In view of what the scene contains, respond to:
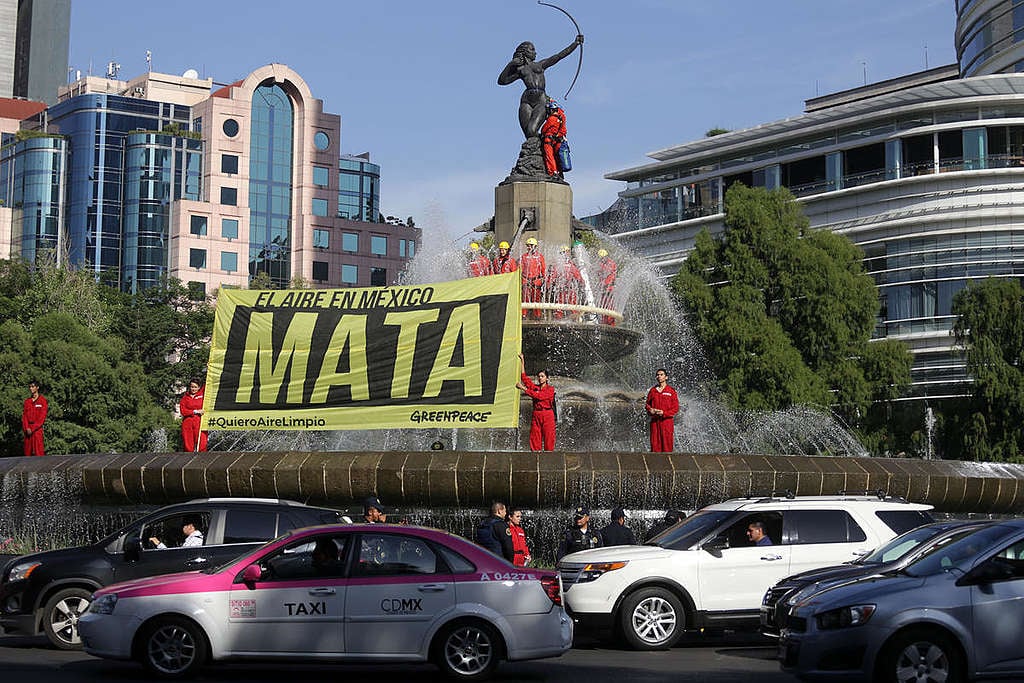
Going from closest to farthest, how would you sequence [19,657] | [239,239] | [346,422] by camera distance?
[19,657] → [346,422] → [239,239]

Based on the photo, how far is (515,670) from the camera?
1197 cm

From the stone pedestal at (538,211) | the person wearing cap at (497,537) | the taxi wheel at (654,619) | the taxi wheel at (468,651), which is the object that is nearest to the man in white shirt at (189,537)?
the person wearing cap at (497,537)

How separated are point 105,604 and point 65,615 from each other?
8.37ft

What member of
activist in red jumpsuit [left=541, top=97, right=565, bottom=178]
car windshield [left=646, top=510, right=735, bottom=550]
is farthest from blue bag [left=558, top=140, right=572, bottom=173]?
car windshield [left=646, top=510, right=735, bottom=550]

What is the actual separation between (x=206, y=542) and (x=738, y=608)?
17.1 ft

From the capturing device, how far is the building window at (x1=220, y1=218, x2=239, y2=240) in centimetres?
10281

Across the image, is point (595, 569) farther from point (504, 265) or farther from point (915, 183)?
point (915, 183)

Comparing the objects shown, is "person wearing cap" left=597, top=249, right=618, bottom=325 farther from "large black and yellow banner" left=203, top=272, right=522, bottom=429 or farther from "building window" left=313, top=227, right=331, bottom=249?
"building window" left=313, top=227, right=331, bottom=249

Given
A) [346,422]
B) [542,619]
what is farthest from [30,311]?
[542,619]

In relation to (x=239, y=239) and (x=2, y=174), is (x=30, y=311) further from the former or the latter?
(x=2, y=174)

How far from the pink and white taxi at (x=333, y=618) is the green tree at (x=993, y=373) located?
3378cm

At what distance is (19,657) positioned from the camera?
41.6 ft

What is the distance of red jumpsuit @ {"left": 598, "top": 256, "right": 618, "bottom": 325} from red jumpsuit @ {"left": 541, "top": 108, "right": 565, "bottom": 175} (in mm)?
2789

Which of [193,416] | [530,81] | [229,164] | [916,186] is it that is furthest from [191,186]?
[193,416]
